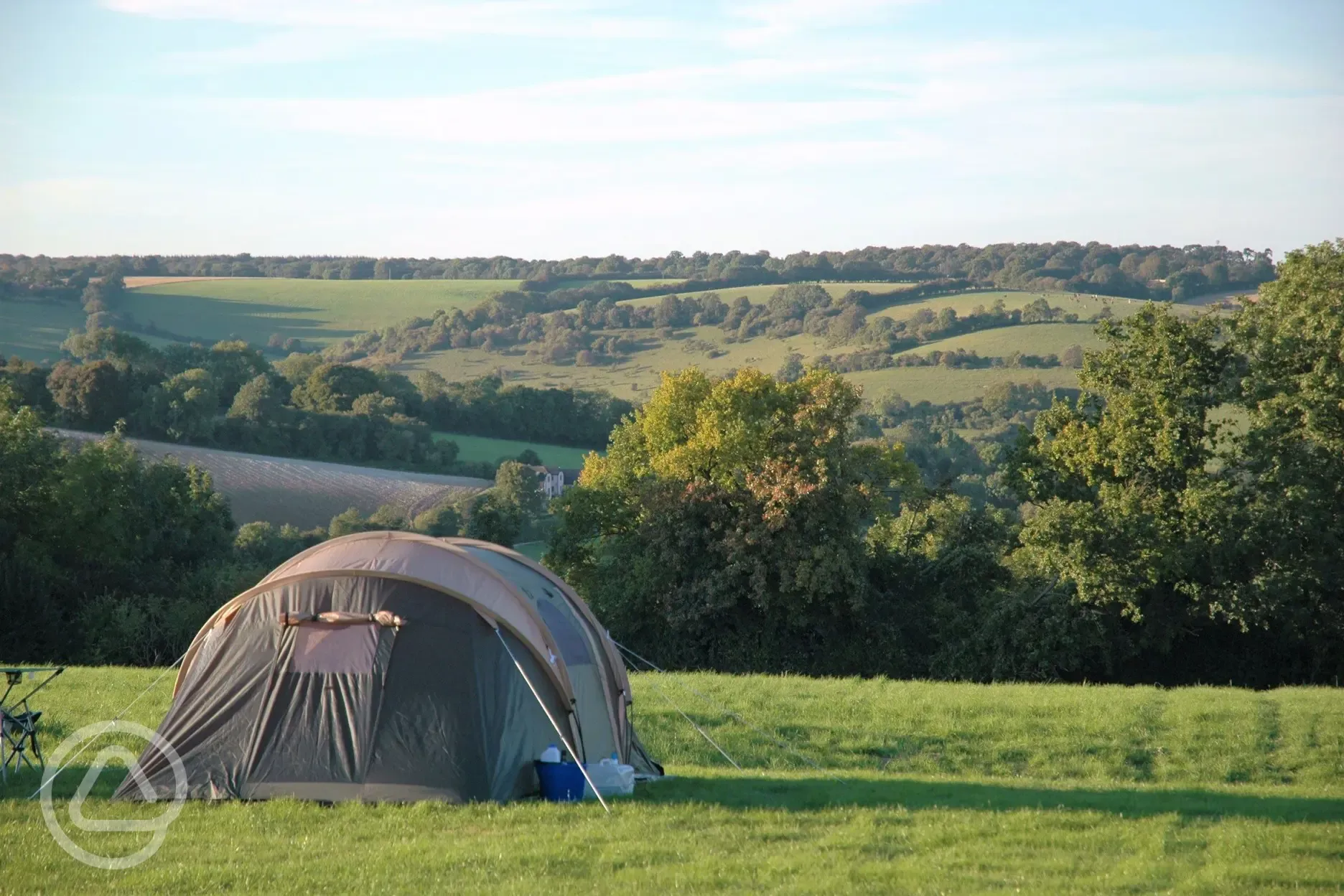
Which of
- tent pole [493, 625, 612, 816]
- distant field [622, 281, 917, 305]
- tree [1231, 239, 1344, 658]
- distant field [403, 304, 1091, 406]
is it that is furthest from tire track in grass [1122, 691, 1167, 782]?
distant field [622, 281, 917, 305]

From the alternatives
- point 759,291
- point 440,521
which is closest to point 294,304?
point 759,291

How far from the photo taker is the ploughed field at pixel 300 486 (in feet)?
208

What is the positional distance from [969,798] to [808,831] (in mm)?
2739

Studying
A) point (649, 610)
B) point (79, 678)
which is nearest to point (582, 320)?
point (649, 610)

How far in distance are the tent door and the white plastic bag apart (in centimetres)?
229

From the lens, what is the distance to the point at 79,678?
866 inches

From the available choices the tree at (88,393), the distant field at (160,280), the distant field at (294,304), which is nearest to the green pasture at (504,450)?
the tree at (88,393)

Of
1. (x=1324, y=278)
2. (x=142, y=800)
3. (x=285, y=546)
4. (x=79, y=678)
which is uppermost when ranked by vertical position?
(x=1324, y=278)

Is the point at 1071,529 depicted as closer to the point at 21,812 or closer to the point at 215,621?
the point at 215,621

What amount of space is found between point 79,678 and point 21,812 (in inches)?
444

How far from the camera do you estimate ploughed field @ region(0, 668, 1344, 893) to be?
379 inches

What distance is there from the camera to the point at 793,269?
523 ft

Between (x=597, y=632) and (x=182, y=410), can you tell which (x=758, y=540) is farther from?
(x=182, y=410)

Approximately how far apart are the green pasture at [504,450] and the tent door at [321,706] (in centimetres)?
6819
